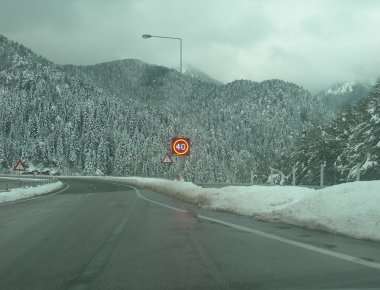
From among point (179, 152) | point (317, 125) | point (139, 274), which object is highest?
point (317, 125)

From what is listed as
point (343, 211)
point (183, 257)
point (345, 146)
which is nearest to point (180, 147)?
point (343, 211)

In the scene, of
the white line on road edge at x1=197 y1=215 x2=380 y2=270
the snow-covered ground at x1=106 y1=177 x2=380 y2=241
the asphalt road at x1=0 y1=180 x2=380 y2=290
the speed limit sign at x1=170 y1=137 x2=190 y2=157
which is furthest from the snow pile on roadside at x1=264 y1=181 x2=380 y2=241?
the speed limit sign at x1=170 y1=137 x2=190 y2=157

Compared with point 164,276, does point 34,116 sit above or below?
above

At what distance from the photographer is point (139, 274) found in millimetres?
7980

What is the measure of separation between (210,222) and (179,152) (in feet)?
61.2

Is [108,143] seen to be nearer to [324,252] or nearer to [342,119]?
[342,119]

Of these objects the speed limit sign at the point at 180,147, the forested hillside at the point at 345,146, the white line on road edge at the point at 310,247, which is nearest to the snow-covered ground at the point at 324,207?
the white line on road edge at the point at 310,247

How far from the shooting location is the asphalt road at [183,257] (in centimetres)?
745

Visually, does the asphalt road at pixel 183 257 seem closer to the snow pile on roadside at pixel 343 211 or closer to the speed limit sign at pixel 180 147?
the snow pile on roadside at pixel 343 211

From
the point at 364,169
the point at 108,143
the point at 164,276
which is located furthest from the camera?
the point at 108,143

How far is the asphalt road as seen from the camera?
745 centimetres

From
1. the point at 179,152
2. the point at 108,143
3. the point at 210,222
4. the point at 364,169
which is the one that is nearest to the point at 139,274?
the point at 210,222

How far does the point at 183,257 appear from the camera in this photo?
370 inches

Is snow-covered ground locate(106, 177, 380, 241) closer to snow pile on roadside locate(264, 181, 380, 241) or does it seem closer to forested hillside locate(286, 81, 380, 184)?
snow pile on roadside locate(264, 181, 380, 241)
